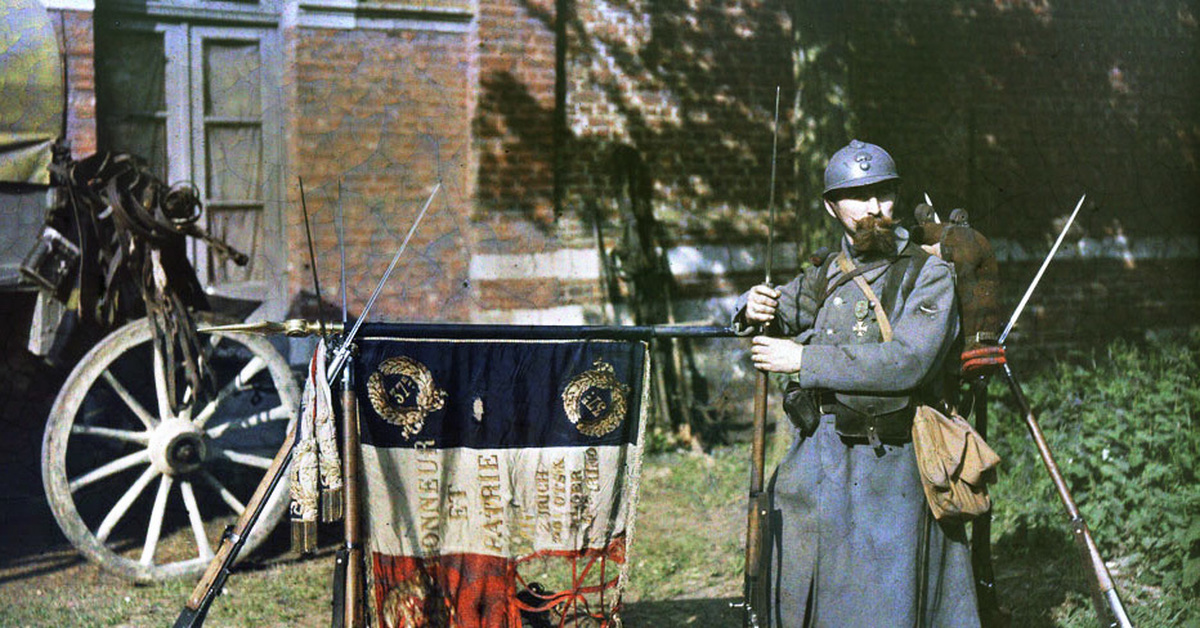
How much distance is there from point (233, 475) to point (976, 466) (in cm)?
474

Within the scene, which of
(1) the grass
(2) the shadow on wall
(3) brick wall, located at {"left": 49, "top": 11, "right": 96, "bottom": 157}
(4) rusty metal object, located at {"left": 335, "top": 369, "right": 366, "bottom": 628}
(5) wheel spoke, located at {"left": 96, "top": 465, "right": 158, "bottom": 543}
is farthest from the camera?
(2) the shadow on wall

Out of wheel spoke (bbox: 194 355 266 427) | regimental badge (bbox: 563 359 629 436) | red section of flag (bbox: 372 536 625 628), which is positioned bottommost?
red section of flag (bbox: 372 536 625 628)

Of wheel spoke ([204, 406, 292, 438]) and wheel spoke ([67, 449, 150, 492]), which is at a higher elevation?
wheel spoke ([204, 406, 292, 438])

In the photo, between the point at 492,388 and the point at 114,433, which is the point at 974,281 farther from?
the point at 114,433

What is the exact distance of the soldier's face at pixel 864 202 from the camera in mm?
3840

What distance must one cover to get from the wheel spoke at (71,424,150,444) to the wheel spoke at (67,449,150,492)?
0.23 feet

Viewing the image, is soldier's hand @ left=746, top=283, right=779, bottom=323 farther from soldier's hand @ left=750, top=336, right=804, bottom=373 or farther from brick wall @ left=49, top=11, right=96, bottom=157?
brick wall @ left=49, top=11, right=96, bottom=157

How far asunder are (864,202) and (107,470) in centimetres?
413

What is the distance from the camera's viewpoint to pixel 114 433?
19.0 ft

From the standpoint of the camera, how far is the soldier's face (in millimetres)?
3840

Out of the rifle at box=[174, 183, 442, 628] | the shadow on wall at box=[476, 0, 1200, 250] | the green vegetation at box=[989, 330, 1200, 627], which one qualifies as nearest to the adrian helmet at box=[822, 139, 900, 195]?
the rifle at box=[174, 183, 442, 628]

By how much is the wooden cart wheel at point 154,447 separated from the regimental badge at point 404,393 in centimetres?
234

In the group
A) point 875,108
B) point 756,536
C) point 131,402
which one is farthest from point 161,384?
point 875,108

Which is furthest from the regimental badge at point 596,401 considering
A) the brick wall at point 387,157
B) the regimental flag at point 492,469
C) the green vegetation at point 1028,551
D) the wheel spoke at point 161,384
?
the brick wall at point 387,157
